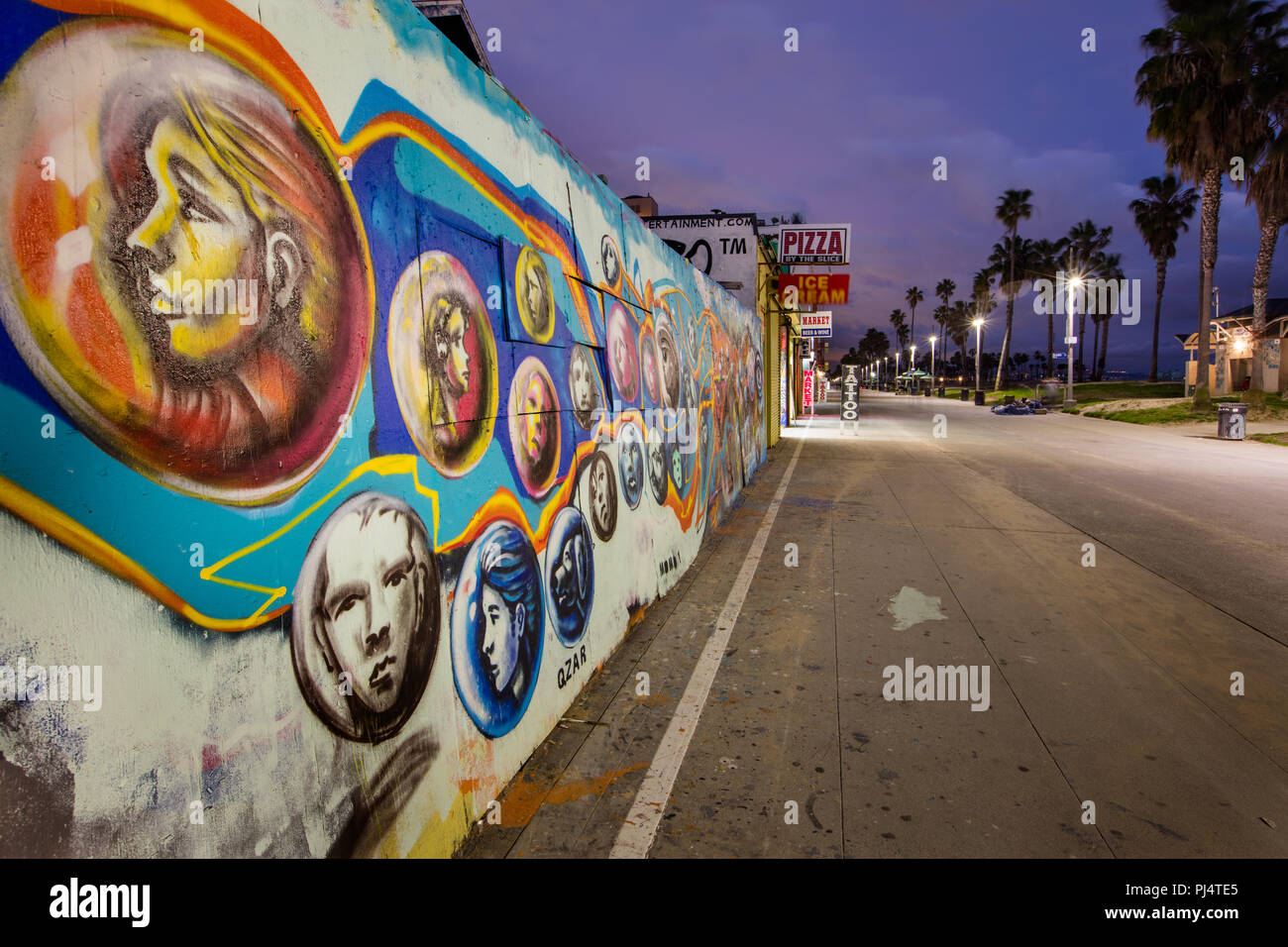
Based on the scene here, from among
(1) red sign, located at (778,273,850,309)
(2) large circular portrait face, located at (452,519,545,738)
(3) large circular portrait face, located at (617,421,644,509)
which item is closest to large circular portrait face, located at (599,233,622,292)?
(3) large circular portrait face, located at (617,421,644,509)

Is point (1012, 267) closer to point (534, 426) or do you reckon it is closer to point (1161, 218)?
point (1161, 218)

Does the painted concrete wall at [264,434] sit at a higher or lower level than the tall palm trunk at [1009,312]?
lower

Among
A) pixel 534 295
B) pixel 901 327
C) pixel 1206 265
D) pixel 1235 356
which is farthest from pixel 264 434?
pixel 901 327

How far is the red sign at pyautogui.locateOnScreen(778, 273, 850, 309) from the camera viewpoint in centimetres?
2622

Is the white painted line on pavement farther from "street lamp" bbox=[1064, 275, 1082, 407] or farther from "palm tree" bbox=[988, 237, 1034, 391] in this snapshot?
"palm tree" bbox=[988, 237, 1034, 391]

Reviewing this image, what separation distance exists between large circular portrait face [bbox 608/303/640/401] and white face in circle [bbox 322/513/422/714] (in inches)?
111

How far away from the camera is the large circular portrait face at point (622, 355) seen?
16.6ft

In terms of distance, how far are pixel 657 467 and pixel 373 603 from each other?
4088mm

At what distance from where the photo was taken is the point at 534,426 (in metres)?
3.66

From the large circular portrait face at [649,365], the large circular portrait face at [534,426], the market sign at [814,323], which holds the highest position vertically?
the market sign at [814,323]

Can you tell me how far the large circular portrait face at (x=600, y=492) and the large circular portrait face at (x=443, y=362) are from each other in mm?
1356

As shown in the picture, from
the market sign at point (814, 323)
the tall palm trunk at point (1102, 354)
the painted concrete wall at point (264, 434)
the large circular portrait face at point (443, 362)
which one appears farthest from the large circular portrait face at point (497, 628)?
the tall palm trunk at point (1102, 354)

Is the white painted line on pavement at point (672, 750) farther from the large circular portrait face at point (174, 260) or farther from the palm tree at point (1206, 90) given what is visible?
the palm tree at point (1206, 90)
